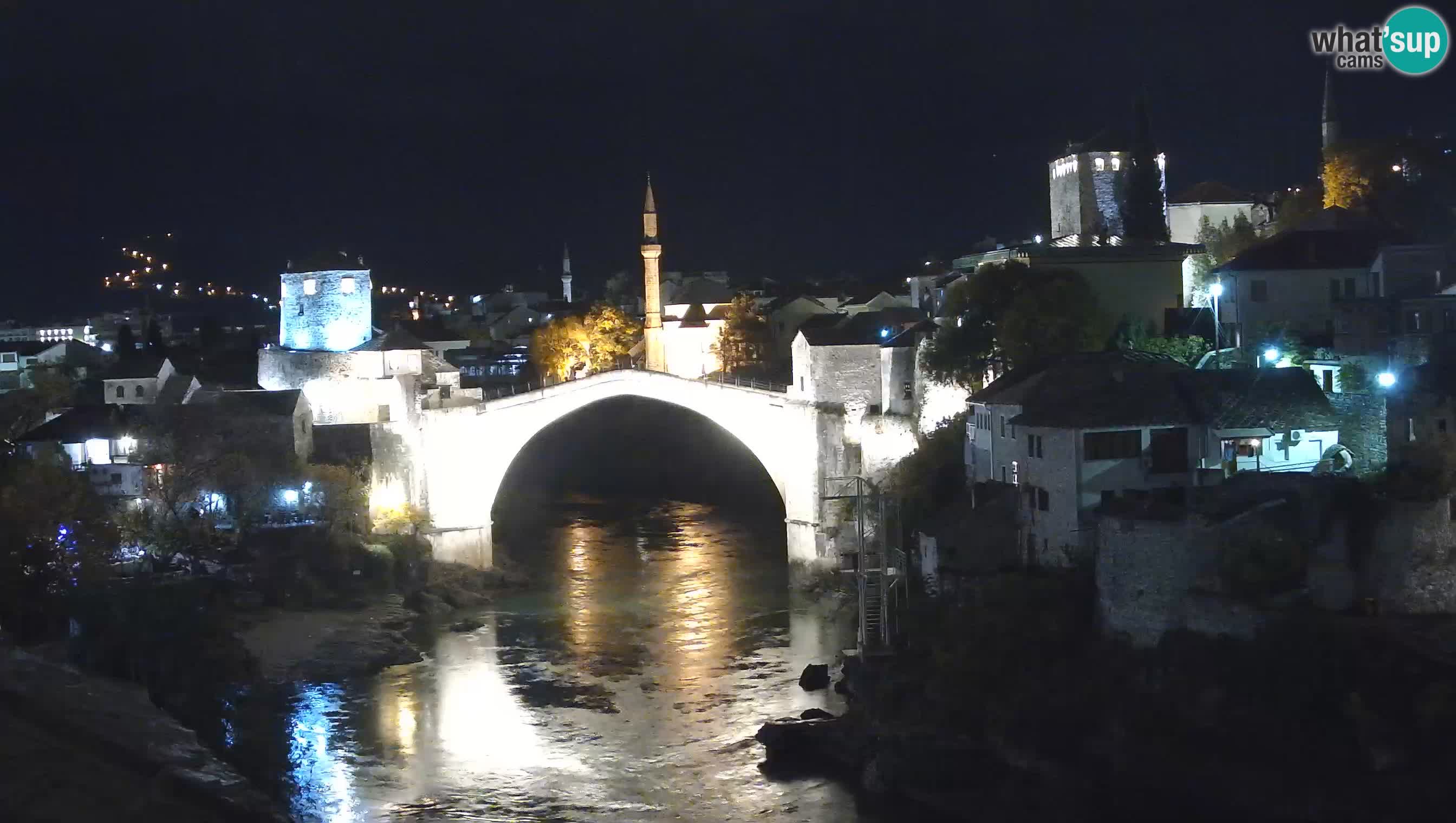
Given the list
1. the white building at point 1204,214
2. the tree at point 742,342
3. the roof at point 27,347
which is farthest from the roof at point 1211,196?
the roof at point 27,347

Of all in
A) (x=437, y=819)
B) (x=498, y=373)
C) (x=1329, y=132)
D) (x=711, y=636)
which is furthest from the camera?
(x=498, y=373)

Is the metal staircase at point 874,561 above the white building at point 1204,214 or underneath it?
underneath

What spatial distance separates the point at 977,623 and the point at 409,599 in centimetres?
1106

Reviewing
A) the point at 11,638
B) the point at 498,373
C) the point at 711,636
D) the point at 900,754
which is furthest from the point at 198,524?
the point at 498,373

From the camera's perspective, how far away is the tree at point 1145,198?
28641 mm

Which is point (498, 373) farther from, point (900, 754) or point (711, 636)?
point (900, 754)

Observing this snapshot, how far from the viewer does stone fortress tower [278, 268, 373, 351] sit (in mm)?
32281

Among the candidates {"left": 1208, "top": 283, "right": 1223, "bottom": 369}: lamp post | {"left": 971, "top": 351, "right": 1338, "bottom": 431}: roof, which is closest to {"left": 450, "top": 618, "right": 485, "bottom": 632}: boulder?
{"left": 971, "top": 351, "right": 1338, "bottom": 431}: roof

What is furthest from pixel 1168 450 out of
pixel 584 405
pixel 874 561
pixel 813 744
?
pixel 584 405

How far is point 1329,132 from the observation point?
3262cm

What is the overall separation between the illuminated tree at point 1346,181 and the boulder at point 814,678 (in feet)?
42.5

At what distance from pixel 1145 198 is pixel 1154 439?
444 inches

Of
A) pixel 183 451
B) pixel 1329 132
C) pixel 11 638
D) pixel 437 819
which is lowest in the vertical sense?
pixel 437 819

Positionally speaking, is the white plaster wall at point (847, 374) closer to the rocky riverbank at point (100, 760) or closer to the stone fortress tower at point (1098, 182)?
the stone fortress tower at point (1098, 182)
